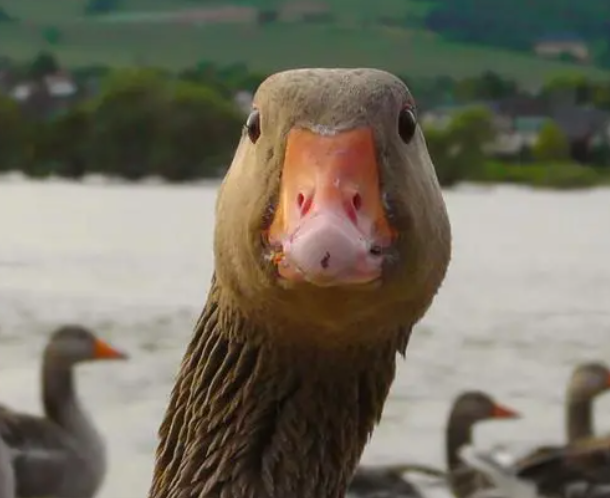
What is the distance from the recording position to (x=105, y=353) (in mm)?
5680

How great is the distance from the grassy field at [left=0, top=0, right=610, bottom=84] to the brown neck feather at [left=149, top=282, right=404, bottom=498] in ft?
10.1

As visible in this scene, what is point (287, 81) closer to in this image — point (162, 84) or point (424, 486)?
point (424, 486)

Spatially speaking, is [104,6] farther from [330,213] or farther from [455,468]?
[330,213]

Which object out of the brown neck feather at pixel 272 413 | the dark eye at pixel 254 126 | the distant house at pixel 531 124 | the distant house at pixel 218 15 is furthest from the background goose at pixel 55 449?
the dark eye at pixel 254 126

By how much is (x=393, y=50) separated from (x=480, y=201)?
1.96 m

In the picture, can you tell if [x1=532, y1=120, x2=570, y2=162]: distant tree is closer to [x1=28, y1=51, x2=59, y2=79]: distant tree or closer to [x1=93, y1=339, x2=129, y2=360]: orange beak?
[x1=28, y1=51, x2=59, y2=79]: distant tree

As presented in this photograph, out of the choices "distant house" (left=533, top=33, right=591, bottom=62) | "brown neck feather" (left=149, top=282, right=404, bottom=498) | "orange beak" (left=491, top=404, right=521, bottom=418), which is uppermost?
"distant house" (left=533, top=33, right=591, bottom=62)

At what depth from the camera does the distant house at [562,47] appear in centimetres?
494

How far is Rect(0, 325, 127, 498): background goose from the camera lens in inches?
183

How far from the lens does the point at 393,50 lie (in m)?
4.84

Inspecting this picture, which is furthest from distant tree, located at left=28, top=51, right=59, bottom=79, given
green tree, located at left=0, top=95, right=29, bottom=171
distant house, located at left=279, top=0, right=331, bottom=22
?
distant house, located at left=279, top=0, right=331, bottom=22

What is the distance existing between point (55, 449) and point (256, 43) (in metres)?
1.68

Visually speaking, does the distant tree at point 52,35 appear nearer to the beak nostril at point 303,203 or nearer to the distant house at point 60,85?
the distant house at point 60,85

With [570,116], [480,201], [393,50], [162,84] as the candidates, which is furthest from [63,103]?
[480,201]
